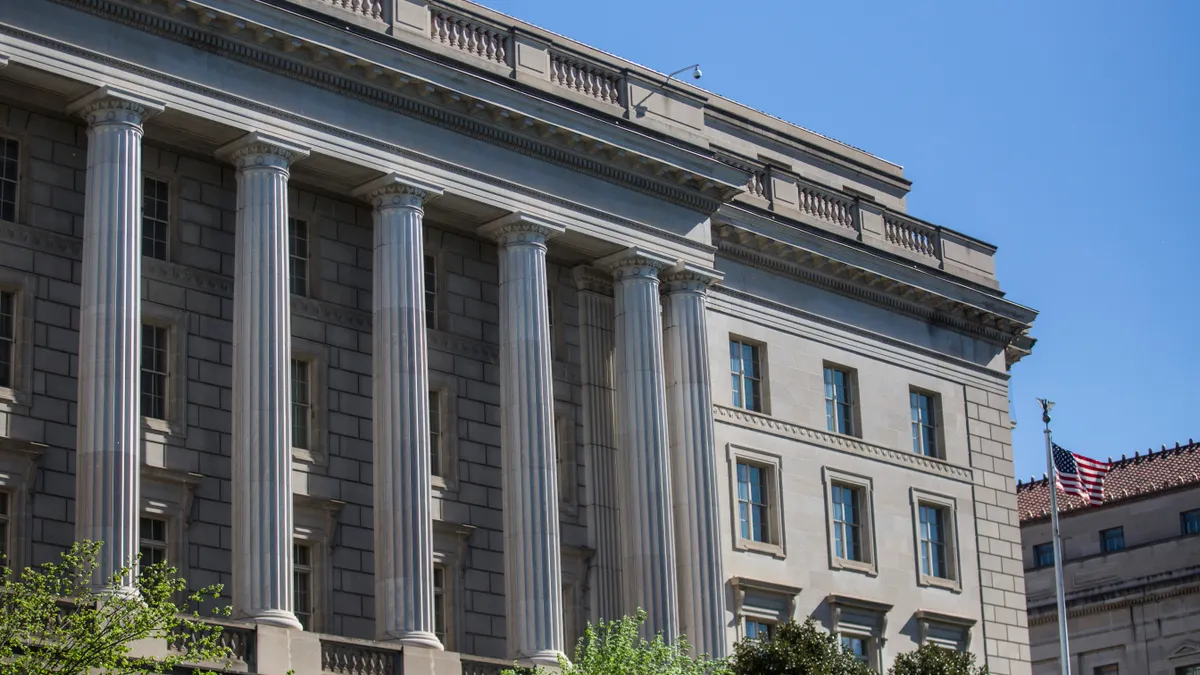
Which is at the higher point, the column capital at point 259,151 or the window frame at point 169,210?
the column capital at point 259,151

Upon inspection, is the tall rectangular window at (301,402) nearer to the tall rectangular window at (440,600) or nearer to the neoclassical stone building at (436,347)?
the neoclassical stone building at (436,347)

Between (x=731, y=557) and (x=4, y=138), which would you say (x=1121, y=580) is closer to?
(x=731, y=557)

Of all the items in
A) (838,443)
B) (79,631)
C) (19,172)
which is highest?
(19,172)

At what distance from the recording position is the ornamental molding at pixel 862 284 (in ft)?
186

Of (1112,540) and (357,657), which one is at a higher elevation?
(1112,540)

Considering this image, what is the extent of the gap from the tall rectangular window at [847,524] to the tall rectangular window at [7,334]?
22.3m

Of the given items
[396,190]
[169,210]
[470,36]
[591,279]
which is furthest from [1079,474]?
[169,210]

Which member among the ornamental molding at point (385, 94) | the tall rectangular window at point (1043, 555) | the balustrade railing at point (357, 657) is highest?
the ornamental molding at point (385, 94)

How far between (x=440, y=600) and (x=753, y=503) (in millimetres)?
10015

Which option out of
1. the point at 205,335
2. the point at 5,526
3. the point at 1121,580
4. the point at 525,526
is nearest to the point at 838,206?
the point at 525,526

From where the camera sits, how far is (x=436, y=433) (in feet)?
163

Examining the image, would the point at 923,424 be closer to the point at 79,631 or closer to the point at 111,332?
the point at 111,332

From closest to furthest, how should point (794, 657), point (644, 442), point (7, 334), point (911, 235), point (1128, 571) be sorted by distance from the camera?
point (7, 334) < point (794, 657) < point (644, 442) < point (911, 235) < point (1128, 571)

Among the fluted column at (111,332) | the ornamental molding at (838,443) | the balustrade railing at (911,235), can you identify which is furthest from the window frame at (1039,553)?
the fluted column at (111,332)
